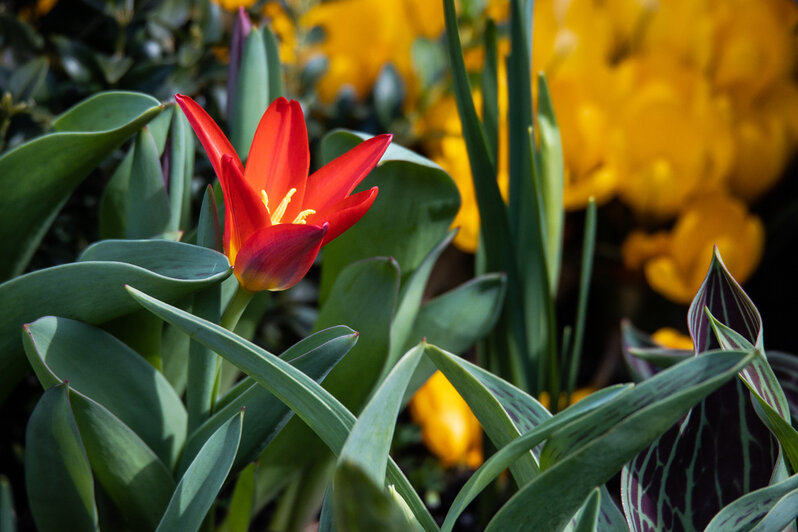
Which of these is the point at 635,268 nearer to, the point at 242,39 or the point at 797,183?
the point at 797,183

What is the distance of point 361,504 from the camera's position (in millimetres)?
249

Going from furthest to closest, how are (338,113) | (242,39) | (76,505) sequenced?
(338,113)
(242,39)
(76,505)

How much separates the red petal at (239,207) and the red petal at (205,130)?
1cm

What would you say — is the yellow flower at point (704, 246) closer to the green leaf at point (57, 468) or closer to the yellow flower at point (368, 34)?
the yellow flower at point (368, 34)

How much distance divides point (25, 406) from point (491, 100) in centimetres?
50

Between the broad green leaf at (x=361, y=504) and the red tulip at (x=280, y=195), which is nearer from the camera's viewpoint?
the broad green leaf at (x=361, y=504)

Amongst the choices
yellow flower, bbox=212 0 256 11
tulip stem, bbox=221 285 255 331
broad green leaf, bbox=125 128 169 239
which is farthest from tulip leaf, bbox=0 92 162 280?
yellow flower, bbox=212 0 256 11

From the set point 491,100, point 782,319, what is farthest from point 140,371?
point 782,319

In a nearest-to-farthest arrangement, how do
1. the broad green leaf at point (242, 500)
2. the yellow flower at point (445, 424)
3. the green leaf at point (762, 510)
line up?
the green leaf at point (762, 510)
the broad green leaf at point (242, 500)
the yellow flower at point (445, 424)

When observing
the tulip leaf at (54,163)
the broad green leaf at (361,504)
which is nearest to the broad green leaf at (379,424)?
the broad green leaf at (361,504)

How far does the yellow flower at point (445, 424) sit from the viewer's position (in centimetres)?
79

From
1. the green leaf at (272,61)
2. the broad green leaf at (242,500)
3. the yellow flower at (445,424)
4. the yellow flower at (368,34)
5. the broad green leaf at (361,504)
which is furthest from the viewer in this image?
the yellow flower at (368,34)

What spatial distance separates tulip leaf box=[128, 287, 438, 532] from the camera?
1.03 feet

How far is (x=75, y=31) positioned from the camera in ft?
2.35
